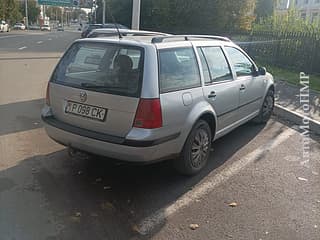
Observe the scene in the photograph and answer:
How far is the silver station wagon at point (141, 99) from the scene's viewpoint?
3.54 meters

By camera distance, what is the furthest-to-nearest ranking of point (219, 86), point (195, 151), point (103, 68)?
point (219, 86)
point (195, 151)
point (103, 68)

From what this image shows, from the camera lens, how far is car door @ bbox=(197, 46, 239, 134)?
14.3ft

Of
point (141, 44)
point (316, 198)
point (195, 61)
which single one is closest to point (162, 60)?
point (141, 44)

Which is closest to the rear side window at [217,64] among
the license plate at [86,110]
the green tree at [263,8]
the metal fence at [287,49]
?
the license plate at [86,110]

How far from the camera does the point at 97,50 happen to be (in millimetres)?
4035

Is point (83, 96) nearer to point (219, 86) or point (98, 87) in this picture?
point (98, 87)

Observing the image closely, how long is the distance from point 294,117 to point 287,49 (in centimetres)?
764

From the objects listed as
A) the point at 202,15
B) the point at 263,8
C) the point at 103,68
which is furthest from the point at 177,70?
the point at 263,8

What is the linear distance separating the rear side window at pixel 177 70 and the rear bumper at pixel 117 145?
0.55m

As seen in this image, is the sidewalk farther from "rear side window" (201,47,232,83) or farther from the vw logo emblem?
the vw logo emblem

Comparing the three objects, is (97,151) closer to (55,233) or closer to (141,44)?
(55,233)

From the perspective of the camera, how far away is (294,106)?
308 inches

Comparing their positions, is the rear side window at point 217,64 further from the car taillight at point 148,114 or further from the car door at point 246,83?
the car taillight at point 148,114

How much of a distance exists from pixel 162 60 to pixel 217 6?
989 inches
